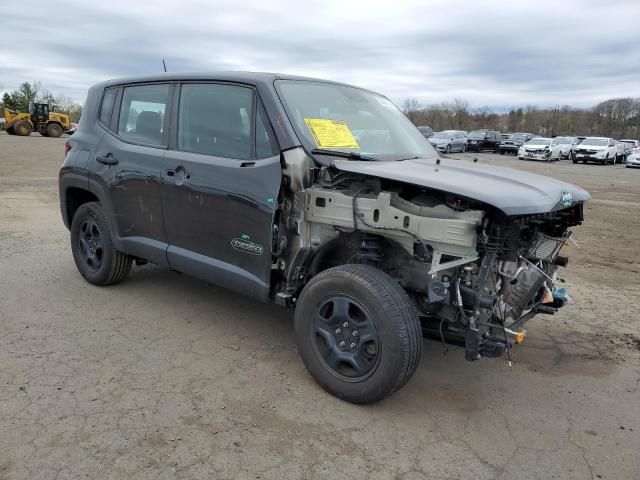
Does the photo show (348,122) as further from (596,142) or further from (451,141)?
(596,142)

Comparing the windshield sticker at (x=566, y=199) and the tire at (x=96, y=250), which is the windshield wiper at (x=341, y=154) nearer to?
the windshield sticker at (x=566, y=199)

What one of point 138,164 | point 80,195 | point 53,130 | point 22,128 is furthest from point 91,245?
point 22,128

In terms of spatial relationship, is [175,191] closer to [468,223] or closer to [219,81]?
[219,81]

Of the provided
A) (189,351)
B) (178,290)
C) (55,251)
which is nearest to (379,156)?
(189,351)

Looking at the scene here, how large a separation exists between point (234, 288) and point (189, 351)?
0.57 meters

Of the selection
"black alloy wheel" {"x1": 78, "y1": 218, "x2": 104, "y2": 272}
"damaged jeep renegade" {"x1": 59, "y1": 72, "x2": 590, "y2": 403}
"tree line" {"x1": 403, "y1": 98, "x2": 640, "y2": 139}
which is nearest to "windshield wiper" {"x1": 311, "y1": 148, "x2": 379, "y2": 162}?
"damaged jeep renegade" {"x1": 59, "y1": 72, "x2": 590, "y2": 403}

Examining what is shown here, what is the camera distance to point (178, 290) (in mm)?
5062

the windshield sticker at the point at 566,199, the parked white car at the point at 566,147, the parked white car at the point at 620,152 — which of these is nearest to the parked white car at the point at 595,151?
the parked white car at the point at 566,147

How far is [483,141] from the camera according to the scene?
38.9 m

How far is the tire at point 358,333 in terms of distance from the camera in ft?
9.55

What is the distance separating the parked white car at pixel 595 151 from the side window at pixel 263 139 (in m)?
32.2

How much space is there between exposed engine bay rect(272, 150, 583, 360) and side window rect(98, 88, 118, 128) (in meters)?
2.25

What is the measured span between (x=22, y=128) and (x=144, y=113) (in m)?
36.0

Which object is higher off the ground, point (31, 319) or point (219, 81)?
point (219, 81)
